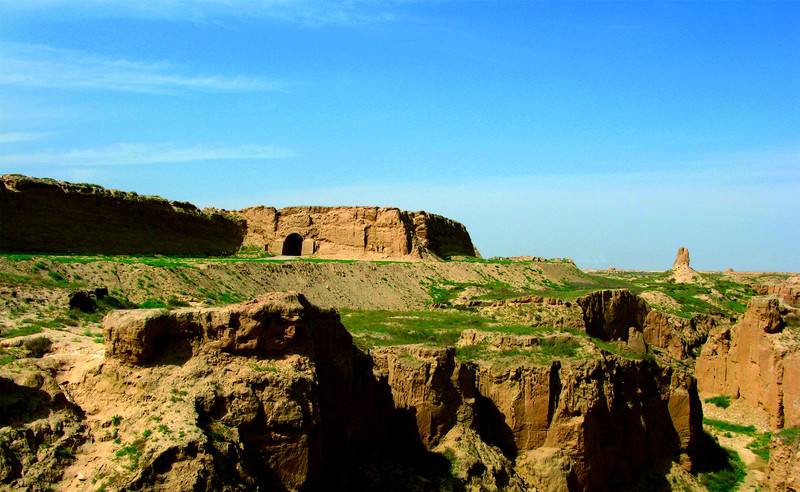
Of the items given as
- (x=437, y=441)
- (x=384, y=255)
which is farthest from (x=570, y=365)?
(x=384, y=255)

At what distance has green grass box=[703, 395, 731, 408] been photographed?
3603cm

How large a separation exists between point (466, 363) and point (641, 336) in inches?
837

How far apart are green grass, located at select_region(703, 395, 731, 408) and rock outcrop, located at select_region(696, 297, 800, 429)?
27 centimetres

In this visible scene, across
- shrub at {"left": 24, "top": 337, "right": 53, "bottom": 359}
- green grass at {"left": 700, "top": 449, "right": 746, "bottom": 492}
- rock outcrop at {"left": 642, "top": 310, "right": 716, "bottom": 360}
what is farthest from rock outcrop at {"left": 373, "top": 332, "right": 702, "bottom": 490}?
rock outcrop at {"left": 642, "top": 310, "right": 716, "bottom": 360}

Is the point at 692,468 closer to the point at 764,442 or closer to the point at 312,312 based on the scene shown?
the point at 764,442

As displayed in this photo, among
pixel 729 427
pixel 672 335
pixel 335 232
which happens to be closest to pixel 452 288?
pixel 335 232

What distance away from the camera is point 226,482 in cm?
1220

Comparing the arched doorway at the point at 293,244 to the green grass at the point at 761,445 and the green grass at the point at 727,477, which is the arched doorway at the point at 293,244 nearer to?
the green grass at the point at 761,445

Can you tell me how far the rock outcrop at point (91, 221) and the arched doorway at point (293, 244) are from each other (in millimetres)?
9380

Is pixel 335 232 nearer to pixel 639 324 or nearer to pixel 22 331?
pixel 639 324

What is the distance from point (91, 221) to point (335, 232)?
23554mm

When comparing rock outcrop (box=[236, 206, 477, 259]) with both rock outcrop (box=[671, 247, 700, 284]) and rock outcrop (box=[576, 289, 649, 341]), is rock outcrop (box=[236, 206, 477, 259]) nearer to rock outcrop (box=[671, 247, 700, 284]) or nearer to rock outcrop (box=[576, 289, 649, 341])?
rock outcrop (box=[576, 289, 649, 341])

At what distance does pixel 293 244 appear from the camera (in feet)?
202

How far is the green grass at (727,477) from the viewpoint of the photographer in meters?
27.8
